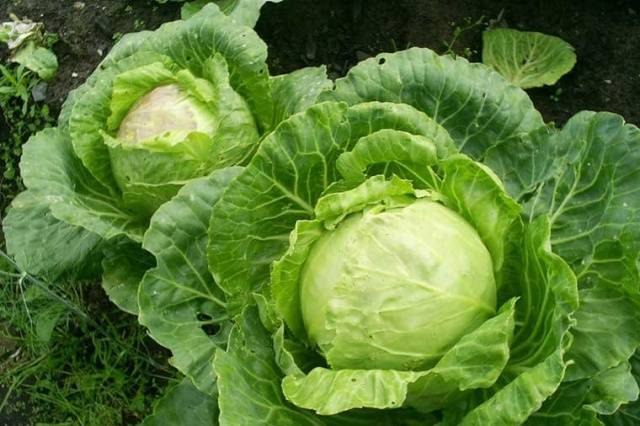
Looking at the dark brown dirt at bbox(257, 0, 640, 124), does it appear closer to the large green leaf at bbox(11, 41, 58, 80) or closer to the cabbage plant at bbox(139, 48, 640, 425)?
the large green leaf at bbox(11, 41, 58, 80)

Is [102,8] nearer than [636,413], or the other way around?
[636,413]

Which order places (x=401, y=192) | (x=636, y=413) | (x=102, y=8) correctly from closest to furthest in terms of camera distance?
(x=401, y=192)
(x=636, y=413)
(x=102, y=8)

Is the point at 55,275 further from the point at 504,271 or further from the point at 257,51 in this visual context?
the point at 504,271

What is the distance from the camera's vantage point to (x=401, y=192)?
2146mm

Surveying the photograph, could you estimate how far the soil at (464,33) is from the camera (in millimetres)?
3611

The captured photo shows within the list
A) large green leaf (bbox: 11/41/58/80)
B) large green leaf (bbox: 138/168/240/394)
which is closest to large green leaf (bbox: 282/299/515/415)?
large green leaf (bbox: 138/168/240/394)

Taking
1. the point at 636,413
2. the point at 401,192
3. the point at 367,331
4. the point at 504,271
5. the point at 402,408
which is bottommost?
the point at 636,413

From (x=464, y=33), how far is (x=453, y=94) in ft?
4.51

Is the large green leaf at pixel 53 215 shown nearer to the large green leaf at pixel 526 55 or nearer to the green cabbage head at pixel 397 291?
the green cabbage head at pixel 397 291

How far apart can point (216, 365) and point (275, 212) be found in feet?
1.58

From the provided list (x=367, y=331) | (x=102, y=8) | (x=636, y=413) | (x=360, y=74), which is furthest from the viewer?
(x=102, y=8)

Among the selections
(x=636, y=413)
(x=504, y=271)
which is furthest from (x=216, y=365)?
(x=636, y=413)

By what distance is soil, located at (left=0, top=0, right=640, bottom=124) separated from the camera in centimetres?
361

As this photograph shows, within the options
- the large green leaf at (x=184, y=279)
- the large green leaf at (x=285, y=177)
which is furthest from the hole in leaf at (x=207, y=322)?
the large green leaf at (x=285, y=177)
